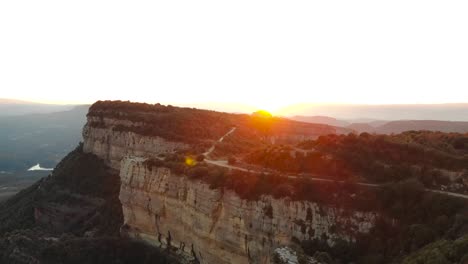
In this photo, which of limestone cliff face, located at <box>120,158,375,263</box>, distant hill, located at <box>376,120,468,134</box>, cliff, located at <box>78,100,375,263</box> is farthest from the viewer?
distant hill, located at <box>376,120,468,134</box>

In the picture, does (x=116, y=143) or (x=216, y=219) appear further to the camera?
(x=116, y=143)

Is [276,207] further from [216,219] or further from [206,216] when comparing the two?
[206,216]

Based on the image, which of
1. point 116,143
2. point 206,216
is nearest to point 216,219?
point 206,216

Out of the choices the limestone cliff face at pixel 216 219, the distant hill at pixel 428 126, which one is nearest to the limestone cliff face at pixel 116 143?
the limestone cliff face at pixel 216 219

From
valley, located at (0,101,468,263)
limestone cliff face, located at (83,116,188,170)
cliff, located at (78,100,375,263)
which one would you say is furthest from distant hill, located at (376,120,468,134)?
limestone cliff face, located at (83,116,188,170)

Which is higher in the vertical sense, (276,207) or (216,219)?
→ (276,207)

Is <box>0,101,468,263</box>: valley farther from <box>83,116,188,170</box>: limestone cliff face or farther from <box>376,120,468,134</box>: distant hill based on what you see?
<box>376,120,468,134</box>: distant hill

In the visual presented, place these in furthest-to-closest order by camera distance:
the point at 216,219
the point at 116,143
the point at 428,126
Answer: the point at 428,126, the point at 116,143, the point at 216,219
